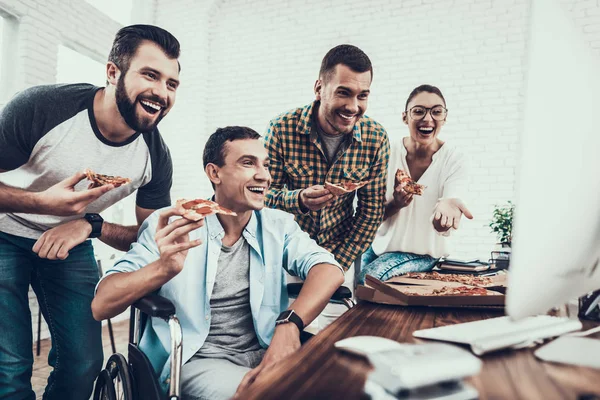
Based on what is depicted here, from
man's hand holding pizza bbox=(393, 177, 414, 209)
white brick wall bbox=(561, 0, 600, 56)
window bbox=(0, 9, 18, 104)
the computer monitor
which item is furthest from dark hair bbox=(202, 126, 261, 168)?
white brick wall bbox=(561, 0, 600, 56)

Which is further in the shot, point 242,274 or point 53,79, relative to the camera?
point 53,79

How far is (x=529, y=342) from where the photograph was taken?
788 mm

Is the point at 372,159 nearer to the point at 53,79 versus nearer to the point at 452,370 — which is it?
the point at 452,370

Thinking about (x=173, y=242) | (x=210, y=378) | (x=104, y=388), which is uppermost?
(x=173, y=242)

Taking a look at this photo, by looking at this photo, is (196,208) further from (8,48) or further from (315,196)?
(8,48)

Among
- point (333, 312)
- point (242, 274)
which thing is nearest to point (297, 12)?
point (333, 312)

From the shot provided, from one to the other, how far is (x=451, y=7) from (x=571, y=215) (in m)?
4.69

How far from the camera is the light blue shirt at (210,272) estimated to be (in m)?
1.41

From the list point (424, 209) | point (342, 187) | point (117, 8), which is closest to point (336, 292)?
point (342, 187)

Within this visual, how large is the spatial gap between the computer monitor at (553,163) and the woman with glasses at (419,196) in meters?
1.57

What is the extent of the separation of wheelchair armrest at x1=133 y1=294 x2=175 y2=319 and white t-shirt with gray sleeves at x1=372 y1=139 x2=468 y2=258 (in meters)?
1.36

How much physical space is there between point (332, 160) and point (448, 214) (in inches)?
24.6

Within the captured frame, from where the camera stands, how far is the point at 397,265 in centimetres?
209

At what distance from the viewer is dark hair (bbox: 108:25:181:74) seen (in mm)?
1873
